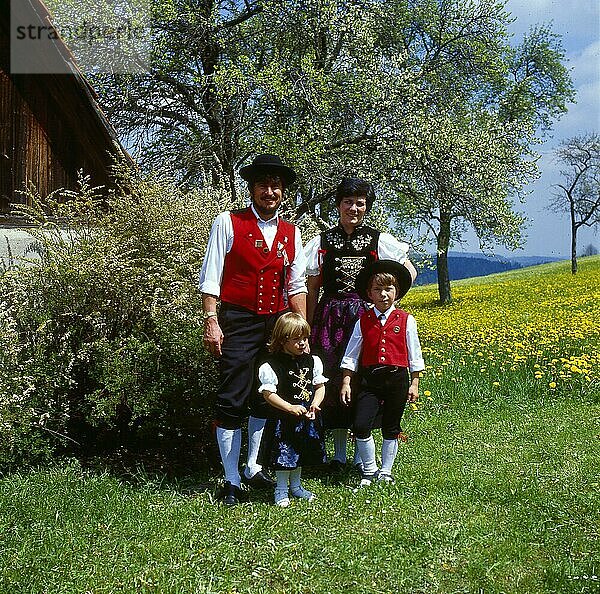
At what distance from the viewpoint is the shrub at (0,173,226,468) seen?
550 cm

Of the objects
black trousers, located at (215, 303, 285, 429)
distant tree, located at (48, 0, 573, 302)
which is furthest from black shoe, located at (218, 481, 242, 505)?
distant tree, located at (48, 0, 573, 302)

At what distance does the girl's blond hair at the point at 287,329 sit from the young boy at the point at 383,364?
1.79 ft

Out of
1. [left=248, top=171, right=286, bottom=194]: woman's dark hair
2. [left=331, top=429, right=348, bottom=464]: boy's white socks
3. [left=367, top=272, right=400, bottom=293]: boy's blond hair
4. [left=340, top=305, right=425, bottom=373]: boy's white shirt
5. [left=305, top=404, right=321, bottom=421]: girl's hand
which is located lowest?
[left=331, top=429, right=348, bottom=464]: boy's white socks

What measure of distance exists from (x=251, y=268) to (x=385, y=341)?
1.06 meters

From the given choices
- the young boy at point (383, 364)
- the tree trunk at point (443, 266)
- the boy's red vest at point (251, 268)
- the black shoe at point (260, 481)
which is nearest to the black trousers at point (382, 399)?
the young boy at point (383, 364)

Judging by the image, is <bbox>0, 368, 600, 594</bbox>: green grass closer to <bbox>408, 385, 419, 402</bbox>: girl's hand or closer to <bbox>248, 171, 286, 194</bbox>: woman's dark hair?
<bbox>408, 385, 419, 402</bbox>: girl's hand

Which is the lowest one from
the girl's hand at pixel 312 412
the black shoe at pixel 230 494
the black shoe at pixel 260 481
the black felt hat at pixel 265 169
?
the black shoe at pixel 260 481

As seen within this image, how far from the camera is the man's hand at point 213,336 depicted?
4.75 meters

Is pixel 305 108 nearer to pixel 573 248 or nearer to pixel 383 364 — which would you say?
pixel 383 364

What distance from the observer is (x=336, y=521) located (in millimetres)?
4422

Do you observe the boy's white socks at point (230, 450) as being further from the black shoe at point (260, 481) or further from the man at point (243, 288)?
the black shoe at point (260, 481)

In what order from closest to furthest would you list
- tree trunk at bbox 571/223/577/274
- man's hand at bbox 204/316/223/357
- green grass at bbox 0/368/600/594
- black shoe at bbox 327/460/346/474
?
green grass at bbox 0/368/600/594, man's hand at bbox 204/316/223/357, black shoe at bbox 327/460/346/474, tree trunk at bbox 571/223/577/274

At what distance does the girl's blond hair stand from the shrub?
0.92 metres

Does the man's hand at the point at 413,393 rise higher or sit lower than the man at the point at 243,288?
lower
